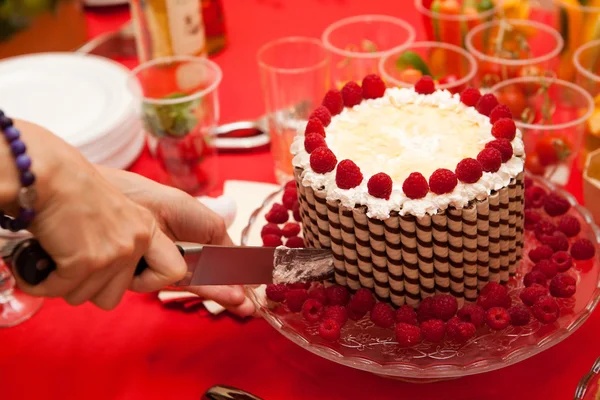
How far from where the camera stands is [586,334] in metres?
1.04

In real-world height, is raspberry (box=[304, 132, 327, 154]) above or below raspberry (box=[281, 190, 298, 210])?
above

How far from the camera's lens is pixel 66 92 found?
1613mm

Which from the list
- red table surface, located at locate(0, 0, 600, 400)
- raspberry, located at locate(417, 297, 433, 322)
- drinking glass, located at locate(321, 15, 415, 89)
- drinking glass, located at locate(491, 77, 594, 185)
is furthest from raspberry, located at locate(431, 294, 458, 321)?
drinking glass, located at locate(321, 15, 415, 89)

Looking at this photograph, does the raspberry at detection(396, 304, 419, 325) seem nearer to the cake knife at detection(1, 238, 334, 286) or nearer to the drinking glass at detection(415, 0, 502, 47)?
the cake knife at detection(1, 238, 334, 286)

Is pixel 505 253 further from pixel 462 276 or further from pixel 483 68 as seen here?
pixel 483 68

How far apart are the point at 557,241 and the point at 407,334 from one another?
12.0 inches

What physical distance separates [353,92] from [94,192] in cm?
50

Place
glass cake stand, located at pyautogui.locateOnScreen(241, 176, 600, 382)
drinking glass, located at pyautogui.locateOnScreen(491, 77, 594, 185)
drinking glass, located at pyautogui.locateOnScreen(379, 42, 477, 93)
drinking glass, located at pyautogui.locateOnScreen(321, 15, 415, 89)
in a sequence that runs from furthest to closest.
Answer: drinking glass, located at pyautogui.locateOnScreen(321, 15, 415, 89) < drinking glass, located at pyautogui.locateOnScreen(379, 42, 477, 93) < drinking glass, located at pyautogui.locateOnScreen(491, 77, 594, 185) < glass cake stand, located at pyautogui.locateOnScreen(241, 176, 600, 382)

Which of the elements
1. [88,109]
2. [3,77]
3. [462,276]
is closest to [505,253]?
[462,276]

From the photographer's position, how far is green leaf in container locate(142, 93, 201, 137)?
1.33 m

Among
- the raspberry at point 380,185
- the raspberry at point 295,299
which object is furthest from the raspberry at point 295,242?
the raspberry at point 380,185

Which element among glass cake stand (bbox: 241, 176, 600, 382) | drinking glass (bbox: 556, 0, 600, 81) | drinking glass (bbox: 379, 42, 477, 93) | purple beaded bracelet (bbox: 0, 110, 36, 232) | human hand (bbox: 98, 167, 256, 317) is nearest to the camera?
purple beaded bracelet (bbox: 0, 110, 36, 232)

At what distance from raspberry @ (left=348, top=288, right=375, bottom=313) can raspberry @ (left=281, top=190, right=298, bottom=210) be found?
237mm

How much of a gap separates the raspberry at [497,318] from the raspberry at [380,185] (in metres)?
0.21
